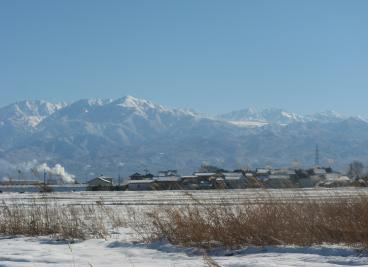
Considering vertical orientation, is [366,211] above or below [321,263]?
above

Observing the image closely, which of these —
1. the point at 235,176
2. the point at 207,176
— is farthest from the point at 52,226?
the point at 235,176

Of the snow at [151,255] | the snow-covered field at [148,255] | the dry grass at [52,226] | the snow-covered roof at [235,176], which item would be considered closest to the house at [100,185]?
the snow-covered roof at [235,176]

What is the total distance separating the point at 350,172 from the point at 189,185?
1769 inches

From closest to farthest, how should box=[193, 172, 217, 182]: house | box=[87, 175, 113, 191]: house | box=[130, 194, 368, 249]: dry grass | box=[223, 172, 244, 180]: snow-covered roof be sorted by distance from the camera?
box=[130, 194, 368, 249]: dry grass < box=[193, 172, 217, 182]: house < box=[223, 172, 244, 180]: snow-covered roof < box=[87, 175, 113, 191]: house

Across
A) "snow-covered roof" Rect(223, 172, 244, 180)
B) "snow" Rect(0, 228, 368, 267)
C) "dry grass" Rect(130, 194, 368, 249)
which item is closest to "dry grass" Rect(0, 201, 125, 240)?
"snow" Rect(0, 228, 368, 267)

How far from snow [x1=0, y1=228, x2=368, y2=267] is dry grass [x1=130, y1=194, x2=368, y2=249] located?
1.21 feet

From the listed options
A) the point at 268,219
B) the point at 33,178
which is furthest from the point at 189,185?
the point at 268,219

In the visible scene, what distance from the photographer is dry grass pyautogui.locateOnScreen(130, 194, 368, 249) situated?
8820 mm

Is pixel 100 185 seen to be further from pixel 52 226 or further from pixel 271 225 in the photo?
pixel 271 225

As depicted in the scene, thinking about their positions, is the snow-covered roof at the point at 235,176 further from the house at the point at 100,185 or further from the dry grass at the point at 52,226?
the house at the point at 100,185

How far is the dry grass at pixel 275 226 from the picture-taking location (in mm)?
8820

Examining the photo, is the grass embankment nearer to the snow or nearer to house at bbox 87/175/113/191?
the snow

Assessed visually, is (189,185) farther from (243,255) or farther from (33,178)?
(243,255)

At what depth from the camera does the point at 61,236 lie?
11.0 meters
